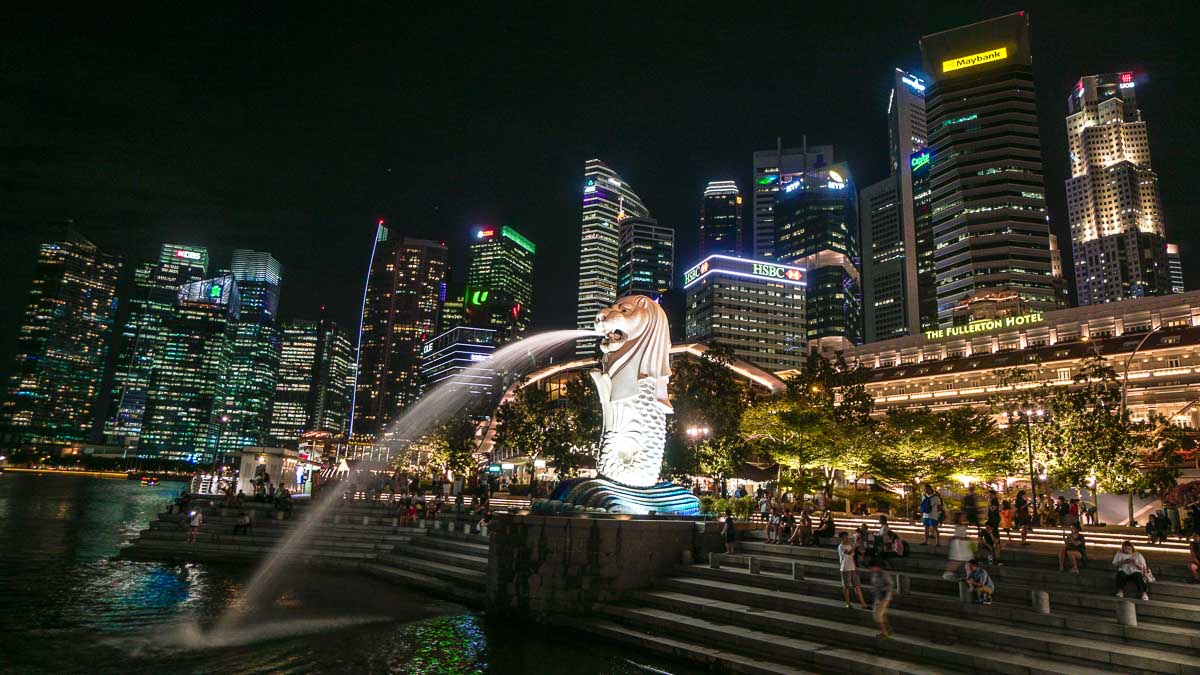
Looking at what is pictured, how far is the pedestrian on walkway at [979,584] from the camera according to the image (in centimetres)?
1203

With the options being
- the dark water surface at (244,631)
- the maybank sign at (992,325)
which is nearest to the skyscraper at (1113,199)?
the maybank sign at (992,325)

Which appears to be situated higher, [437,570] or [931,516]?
[931,516]

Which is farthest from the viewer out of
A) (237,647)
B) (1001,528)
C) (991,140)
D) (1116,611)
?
(991,140)

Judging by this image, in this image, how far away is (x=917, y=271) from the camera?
180375 mm

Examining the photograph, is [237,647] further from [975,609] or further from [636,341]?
[975,609]

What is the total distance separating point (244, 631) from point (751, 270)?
15634cm

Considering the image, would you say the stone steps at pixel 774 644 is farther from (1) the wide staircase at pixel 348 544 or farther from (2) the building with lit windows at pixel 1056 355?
(2) the building with lit windows at pixel 1056 355

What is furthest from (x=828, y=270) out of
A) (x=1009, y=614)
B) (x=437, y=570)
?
(x=1009, y=614)

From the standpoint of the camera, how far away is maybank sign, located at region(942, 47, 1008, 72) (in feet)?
451

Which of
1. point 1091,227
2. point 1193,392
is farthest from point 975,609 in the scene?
point 1091,227

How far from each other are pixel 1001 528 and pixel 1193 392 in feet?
174

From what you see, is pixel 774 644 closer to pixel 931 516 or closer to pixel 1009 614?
pixel 1009 614

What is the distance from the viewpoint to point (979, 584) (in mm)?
12094

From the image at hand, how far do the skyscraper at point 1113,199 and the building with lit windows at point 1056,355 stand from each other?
11976 cm
